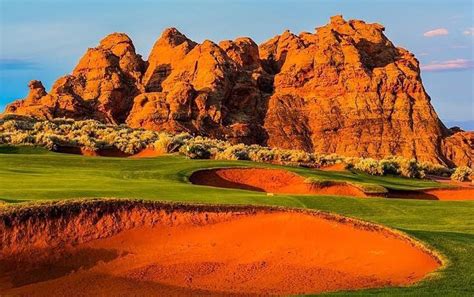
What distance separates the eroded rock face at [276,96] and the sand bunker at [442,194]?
46.6 meters

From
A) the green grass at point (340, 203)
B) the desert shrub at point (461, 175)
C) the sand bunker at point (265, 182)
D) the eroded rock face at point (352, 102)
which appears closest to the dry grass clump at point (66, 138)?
the green grass at point (340, 203)

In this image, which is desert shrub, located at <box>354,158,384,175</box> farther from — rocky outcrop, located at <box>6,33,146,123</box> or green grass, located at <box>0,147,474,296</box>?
rocky outcrop, located at <box>6,33,146,123</box>

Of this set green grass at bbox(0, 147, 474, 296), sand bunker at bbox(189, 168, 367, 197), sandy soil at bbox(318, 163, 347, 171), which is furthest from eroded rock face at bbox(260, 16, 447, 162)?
green grass at bbox(0, 147, 474, 296)

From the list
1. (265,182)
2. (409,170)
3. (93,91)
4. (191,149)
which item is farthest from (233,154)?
(93,91)

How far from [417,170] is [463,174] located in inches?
345

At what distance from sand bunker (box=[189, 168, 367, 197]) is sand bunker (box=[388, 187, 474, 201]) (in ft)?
11.9

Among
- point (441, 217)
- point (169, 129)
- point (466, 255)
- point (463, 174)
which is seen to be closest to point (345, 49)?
point (169, 129)

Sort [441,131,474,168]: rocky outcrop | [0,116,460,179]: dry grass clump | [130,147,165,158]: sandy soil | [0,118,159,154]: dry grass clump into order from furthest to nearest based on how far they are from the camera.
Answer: [441,131,474,168]: rocky outcrop, [130,147,165,158]: sandy soil, [0,116,460,179]: dry grass clump, [0,118,159,154]: dry grass clump

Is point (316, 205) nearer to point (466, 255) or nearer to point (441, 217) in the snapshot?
point (441, 217)

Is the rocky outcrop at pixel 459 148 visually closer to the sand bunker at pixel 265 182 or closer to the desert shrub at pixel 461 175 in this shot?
the desert shrub at pixel 461 175

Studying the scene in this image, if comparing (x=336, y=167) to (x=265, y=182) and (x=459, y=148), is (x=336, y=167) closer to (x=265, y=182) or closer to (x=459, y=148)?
(x=265, y=182)

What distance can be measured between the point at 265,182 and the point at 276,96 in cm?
5921

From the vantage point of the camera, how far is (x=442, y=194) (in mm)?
36562

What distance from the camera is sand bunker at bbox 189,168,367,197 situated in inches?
1302
